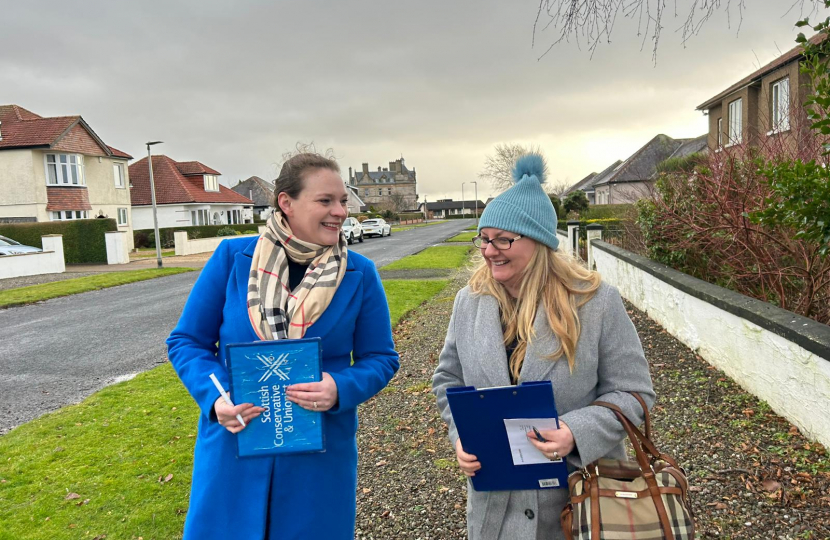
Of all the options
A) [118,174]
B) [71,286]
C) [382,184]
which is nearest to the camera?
[71,286]

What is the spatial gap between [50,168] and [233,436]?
35978 mm

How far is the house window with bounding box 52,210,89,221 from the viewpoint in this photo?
3266 centimetres

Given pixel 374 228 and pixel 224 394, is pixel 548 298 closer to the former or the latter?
pixel 224 394

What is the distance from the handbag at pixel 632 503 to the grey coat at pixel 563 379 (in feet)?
0.35

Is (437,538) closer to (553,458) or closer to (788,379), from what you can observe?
(553,458)

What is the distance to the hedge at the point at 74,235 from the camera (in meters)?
27.0

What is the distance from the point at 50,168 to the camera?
3195cm

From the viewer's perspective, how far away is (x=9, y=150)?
30.8 meters

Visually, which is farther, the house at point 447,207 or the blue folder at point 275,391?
the house at point 447,207

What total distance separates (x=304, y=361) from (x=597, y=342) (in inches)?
40.4

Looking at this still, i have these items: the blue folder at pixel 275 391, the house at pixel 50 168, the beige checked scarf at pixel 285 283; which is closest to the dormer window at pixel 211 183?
the house at pixel 50 168

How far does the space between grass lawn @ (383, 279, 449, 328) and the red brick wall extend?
82.4ft

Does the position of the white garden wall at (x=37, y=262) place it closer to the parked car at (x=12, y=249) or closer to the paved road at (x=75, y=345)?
the parked car at (x=12, y=249)

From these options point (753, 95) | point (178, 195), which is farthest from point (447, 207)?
point (753, 95)
